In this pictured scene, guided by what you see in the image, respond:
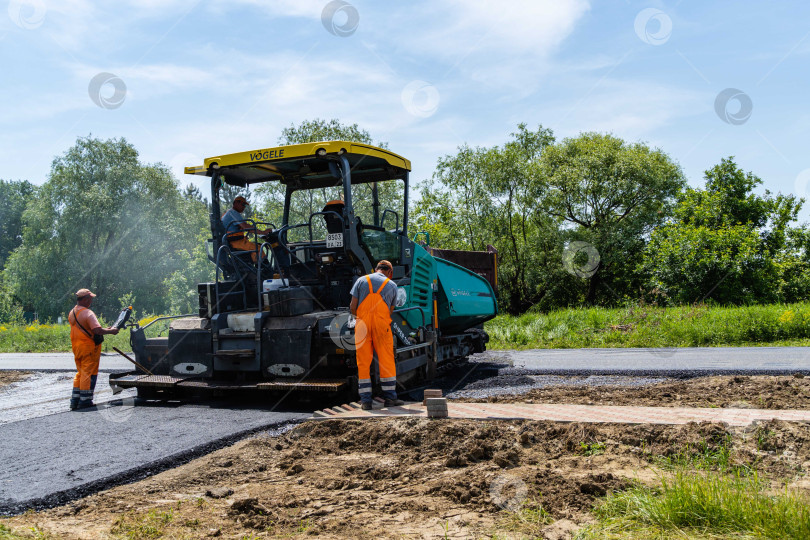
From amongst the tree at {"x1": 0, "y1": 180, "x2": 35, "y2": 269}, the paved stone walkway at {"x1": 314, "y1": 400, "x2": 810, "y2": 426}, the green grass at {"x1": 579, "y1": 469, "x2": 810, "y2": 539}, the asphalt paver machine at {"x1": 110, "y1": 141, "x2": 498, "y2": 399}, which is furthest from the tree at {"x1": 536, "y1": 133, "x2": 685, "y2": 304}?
the tree at {"x1": 0, "y1": 180, "x2": 35, "y2": 269}

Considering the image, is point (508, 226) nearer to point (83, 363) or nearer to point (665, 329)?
point (665, 329)

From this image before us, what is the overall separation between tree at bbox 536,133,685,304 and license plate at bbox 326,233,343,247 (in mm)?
24754

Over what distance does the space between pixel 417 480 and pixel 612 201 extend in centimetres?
2919

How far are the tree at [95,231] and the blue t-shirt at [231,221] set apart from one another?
36778 millimetres

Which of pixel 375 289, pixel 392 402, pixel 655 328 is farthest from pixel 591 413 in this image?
pixel 655 328

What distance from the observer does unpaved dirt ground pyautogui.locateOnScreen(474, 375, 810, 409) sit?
5973 mm

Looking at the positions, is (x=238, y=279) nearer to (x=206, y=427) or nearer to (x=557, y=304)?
(x=206, y=427)

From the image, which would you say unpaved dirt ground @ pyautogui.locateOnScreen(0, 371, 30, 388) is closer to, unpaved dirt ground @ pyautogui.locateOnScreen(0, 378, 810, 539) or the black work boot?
the black work boot

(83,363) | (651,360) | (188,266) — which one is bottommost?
(651,360)

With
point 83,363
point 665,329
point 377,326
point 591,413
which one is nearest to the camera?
point 591,413

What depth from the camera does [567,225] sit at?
3144cm

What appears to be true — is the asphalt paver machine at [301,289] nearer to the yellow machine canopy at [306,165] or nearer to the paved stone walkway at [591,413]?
the yellow machine canopy at [306,165]

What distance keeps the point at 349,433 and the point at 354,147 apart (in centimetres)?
332

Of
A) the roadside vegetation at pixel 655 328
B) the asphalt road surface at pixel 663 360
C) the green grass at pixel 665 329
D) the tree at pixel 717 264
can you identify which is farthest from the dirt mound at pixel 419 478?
the tree at pixel 717 264
